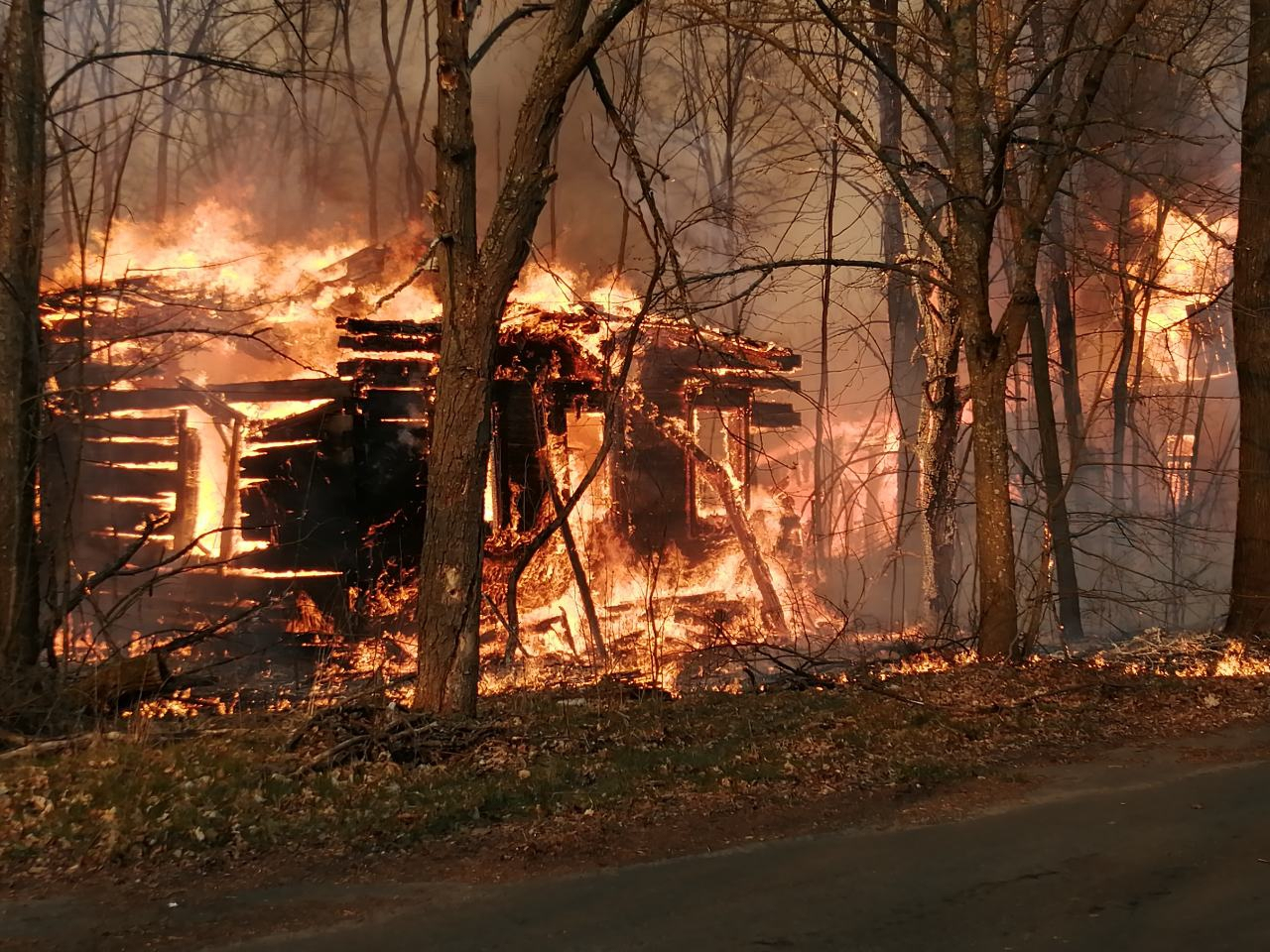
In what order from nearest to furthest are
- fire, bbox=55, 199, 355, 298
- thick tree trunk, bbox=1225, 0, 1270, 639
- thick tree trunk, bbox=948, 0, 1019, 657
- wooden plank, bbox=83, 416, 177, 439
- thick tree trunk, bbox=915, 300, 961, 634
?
thick tree trunk, bbox=948, 0, 1019, 657, thick tree trunk, bbox=1225, 0, 1270, 639, thick tree trunk, bbox=915, 300, 961, 634, wooden plank, bbox=83, 416, 177, 439, fire, bbox=55, 199, 355, 298

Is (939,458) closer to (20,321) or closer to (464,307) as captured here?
(464,307)

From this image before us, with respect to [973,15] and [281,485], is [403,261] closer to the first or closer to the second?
[281,485]

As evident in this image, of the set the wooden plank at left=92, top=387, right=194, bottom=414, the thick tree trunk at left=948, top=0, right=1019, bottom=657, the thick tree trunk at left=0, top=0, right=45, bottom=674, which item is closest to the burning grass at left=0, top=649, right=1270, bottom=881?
the thick tree trunk at left=948, top=0, right=1019, bottom=657

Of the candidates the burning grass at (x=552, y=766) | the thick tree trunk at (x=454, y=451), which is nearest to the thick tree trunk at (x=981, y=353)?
the burning grass at (x=552, y=766)

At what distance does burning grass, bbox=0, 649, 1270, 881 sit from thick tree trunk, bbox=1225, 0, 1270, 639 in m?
2.33

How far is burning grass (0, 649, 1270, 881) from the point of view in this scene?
4539 mm

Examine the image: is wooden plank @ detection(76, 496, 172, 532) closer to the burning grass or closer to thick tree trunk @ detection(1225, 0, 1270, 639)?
the burning grass

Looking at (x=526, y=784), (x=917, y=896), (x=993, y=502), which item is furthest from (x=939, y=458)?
(x=917, y=896)

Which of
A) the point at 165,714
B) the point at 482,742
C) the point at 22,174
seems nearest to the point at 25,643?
the point at 165,714

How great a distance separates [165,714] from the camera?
7.76m

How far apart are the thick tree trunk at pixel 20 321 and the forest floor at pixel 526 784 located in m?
3.19

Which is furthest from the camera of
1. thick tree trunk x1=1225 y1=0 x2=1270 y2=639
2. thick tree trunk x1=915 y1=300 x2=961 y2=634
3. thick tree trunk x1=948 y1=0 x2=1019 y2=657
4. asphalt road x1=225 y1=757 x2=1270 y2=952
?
thick tree trunk x1=915 y1=300 x2=961 y2=634

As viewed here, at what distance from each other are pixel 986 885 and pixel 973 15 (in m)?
7.65

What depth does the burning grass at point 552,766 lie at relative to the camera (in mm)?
4539
